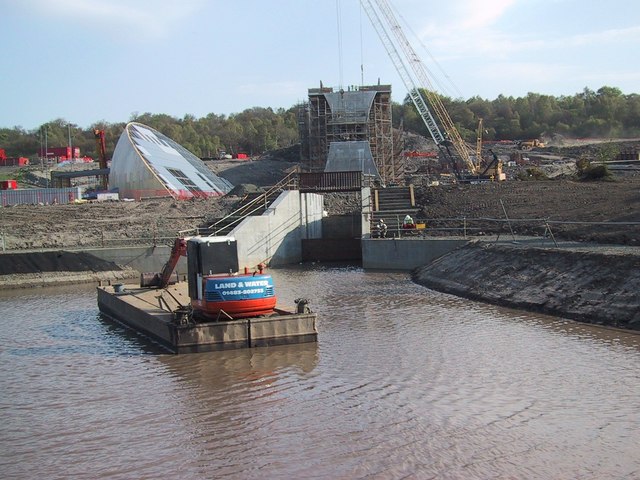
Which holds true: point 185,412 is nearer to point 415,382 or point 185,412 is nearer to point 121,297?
point 415,382

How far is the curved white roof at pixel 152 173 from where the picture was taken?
60.1 metres

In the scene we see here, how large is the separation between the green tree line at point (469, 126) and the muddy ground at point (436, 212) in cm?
6864

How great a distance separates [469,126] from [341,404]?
401ft

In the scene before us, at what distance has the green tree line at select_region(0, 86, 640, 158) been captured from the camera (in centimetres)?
12131

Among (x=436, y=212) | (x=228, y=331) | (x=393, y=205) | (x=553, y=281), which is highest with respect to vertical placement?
(x=393, y=205)

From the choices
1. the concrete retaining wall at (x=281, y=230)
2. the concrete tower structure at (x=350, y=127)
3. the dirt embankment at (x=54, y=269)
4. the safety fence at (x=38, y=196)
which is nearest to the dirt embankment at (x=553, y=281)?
the concrete retaining wall at (x=281, y=230)

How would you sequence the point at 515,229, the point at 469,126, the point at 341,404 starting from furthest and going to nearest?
the point at 469,126 < the point at 515,229 < the point at 341,404

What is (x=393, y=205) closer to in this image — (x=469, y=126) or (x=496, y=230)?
(x=496, y=230)

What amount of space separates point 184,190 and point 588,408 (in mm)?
50806

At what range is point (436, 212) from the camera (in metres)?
42.8

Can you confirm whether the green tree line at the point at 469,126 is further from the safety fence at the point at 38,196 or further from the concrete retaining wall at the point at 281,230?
the concrete retaining wall at the point at 281,230

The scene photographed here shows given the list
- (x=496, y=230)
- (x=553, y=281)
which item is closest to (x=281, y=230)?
(x=496, y=230)

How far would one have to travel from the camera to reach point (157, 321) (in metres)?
19.3

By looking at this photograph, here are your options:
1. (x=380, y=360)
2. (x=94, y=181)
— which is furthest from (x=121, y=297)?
(x=94, y=181)
